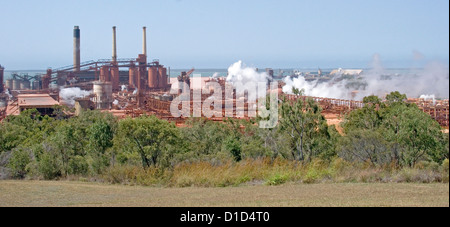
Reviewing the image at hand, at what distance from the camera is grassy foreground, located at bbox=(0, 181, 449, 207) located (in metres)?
9.87

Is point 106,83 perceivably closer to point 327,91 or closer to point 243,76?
point 243,76

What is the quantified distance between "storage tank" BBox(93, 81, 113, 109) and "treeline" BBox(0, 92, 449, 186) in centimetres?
2989

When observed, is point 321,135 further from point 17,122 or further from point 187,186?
point 17,122

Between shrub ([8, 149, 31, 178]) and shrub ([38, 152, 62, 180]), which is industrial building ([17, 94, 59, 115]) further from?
shrub ([38, 152, 62, 180])

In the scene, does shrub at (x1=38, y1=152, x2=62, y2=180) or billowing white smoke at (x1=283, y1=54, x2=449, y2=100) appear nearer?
shrub at (x1=38, y1=152, x2=62, y2=180)

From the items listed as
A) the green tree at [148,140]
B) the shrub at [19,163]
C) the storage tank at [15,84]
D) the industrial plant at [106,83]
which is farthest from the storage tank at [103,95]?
the green tree at [148,140]

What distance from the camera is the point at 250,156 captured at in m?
18.2

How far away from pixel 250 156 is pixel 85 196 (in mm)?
7171

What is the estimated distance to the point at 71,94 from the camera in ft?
192

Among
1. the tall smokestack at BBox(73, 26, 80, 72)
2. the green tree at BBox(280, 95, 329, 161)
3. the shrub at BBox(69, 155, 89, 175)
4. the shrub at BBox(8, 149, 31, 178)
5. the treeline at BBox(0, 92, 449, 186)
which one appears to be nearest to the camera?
the treeline at BBox(0, 92, 449, 186)

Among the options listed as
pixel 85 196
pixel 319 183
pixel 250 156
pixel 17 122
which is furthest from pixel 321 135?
pixel 17 122

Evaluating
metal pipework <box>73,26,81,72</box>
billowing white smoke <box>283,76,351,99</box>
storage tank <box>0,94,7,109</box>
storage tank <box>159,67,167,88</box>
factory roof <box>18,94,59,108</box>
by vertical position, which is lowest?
storage tank <box>0,94,7,109</box>

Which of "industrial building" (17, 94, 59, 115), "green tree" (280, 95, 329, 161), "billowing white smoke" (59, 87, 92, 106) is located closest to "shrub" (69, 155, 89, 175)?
"green tree" (280, 95, 329, 161)

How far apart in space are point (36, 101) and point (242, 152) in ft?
111
